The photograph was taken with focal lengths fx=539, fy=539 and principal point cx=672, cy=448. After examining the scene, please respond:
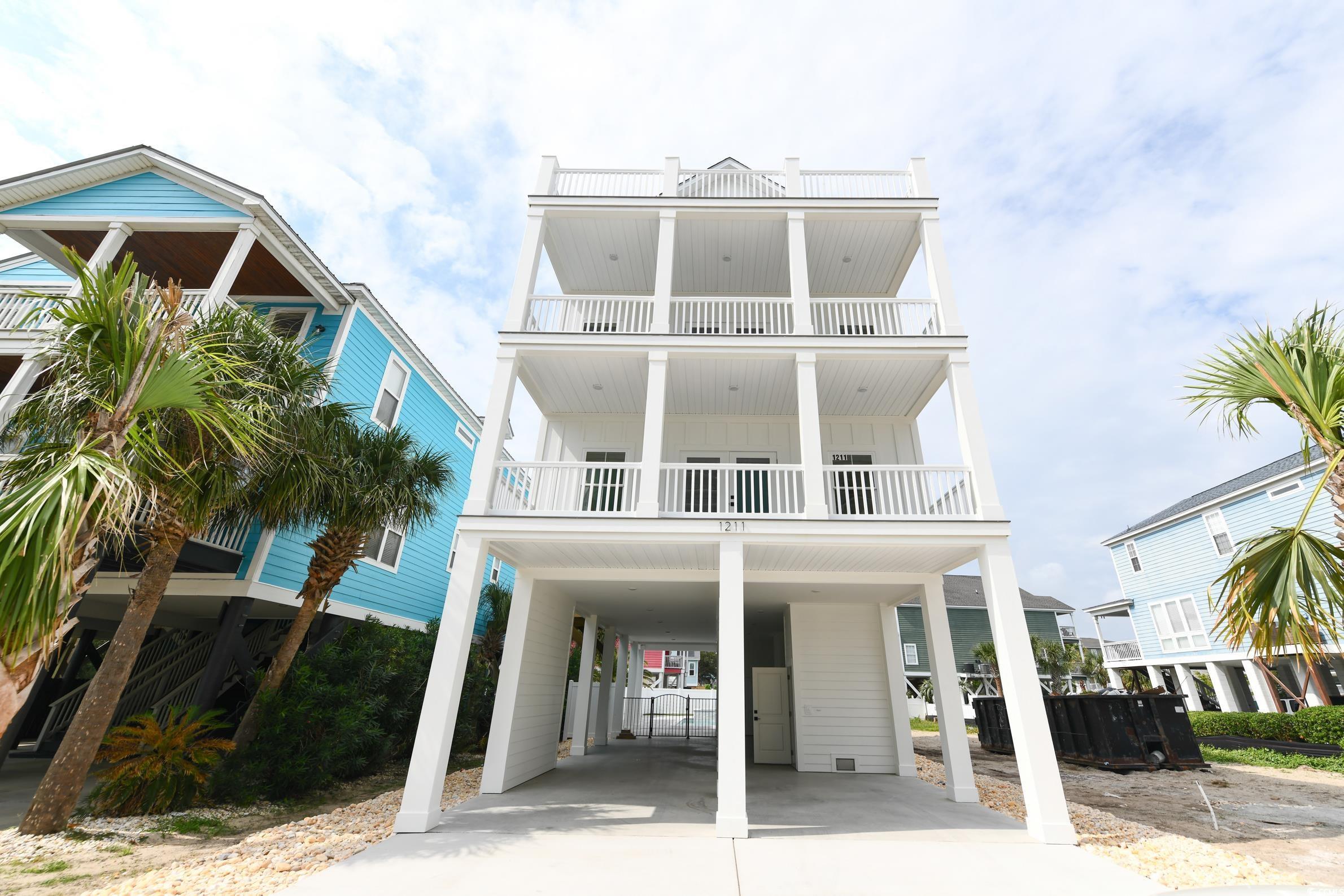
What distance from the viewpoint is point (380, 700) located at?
10.6m

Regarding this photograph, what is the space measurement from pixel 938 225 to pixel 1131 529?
24.1 meters

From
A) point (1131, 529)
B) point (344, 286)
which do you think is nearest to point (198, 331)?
point (344, 286)

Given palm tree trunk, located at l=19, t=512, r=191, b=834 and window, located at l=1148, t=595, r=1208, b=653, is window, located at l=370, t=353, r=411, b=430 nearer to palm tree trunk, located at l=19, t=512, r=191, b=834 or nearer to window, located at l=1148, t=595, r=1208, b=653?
palm tree trunk, located at l=19, t=512, r=191, b=834

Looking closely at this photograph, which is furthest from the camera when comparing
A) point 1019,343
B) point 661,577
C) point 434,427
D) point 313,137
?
point 434,427

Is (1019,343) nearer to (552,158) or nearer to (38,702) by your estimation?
(552,158)

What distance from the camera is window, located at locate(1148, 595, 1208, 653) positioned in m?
22.1

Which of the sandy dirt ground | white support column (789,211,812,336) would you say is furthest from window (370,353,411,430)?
the sandy dirt ground

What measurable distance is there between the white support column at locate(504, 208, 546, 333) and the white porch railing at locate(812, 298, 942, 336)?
5233 millimetres

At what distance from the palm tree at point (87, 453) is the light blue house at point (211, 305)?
5909mm

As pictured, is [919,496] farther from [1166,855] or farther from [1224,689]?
[1224,689]

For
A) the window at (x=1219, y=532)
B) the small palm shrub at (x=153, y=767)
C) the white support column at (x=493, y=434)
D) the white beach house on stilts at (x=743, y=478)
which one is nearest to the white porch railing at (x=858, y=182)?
the white beach house on stilts at (x=743, y=478)

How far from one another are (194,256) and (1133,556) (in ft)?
121

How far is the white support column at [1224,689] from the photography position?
836 inches

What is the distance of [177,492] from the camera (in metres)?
7.25
